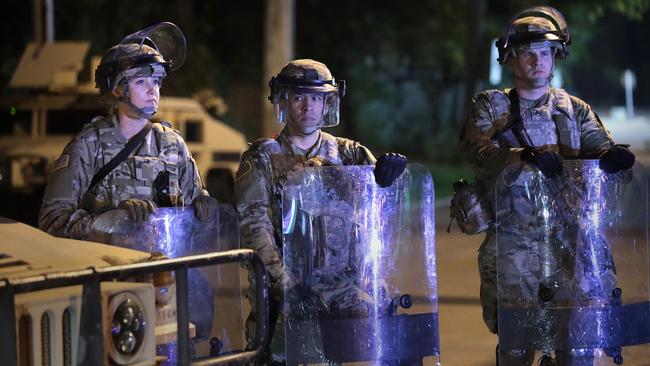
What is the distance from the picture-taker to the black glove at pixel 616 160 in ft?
18.8

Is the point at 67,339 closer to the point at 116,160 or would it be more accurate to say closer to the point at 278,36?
the point at 116,160

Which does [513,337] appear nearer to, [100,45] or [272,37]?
[272,37]

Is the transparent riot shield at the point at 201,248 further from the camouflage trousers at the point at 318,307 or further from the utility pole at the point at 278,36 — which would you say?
the utility pole at the point at 278,36

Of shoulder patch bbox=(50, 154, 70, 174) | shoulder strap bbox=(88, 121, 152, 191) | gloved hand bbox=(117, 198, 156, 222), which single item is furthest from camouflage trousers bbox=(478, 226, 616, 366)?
shoulder patch bbox=(50, 154, 70, 174)

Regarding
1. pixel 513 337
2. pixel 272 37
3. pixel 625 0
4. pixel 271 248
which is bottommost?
pixel 513 337

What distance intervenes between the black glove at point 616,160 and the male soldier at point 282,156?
1165 mm

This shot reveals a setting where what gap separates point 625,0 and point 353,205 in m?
19.7

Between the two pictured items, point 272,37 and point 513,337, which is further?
point 272,37

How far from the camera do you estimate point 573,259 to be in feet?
19.2

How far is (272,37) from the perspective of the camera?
18156mm

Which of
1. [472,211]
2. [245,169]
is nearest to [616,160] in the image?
[472,211]

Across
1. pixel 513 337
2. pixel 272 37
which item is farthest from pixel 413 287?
pixel 272 37

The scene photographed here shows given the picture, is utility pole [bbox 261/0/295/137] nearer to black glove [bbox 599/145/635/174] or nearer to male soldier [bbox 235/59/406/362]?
male soldier [bbox 235/59/406/362]

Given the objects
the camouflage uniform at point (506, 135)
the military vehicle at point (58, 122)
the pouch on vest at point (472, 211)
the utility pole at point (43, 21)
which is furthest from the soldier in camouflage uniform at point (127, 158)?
the utility pole at point (43, 21)
